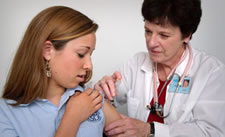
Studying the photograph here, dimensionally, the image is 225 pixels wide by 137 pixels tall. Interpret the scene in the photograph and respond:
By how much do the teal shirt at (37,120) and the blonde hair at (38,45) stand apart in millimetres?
47

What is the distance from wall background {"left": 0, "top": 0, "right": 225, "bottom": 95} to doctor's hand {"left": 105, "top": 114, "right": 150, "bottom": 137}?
3.86ft

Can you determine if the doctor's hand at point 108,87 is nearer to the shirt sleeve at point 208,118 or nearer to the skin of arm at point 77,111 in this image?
the skin of arm at point 77,111

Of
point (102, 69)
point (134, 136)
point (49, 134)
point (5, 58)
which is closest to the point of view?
point (49, 134)

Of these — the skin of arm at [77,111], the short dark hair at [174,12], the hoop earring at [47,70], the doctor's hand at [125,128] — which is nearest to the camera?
the skin of arm at [77,111]

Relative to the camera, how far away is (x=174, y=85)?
160 centimetres

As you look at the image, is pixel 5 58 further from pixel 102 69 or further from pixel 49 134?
pixel 49 134

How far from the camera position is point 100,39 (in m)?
2.45

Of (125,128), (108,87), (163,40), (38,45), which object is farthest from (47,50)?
(163,40)

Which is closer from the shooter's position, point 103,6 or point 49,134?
point 49,134

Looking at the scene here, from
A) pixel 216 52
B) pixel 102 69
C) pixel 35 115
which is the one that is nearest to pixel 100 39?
pixel 102 69

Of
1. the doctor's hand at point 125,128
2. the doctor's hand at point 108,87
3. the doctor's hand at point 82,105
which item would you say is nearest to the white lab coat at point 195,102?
the doctor's hand at point 125,128

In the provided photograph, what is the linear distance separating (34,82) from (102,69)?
1.35 m

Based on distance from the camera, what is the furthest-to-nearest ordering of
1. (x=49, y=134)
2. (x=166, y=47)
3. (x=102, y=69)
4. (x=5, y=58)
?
(x=102, y=69) < (x=5, y=58) < (x=166, y=47) < (x=49, y=134)

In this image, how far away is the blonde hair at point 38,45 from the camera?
3.73ft
